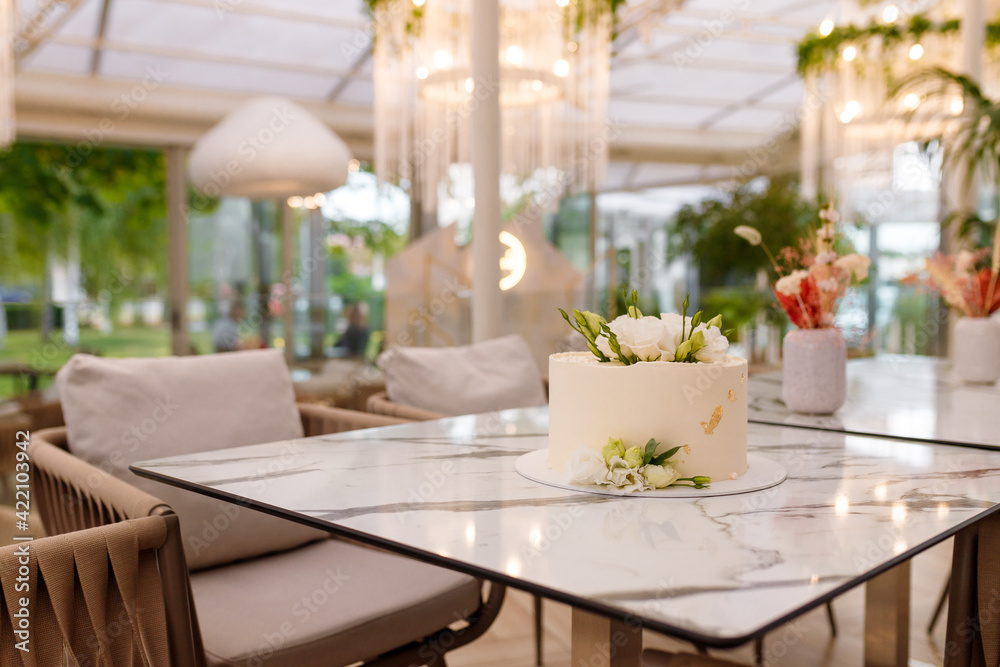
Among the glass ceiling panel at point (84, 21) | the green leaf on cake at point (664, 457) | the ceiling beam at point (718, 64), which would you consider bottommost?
the green leaf on cake at point (664, 457)

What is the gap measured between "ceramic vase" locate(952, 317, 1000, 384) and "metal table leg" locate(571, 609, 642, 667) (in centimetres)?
177

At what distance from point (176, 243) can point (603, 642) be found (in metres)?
5.38

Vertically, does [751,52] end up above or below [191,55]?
above

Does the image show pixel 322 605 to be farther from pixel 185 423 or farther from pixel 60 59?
pixel 60 59

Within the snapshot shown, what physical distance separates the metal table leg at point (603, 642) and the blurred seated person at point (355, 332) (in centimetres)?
470

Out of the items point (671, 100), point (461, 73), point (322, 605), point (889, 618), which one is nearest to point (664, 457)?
point (322, 605)

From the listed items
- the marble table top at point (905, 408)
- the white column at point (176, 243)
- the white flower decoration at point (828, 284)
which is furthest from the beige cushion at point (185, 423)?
the white column at point (176, 243)

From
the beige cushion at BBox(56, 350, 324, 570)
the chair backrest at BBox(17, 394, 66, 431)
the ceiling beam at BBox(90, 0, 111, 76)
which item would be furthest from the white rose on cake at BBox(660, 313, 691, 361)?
the ceiling beam at BBox(90, 0, 111, 76)

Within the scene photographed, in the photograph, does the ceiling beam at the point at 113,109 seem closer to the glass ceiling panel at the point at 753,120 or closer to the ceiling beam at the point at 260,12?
the ceiling beam at the point at 260,12

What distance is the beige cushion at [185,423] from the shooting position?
5.14 ft

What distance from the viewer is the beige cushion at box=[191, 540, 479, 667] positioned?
1338mm

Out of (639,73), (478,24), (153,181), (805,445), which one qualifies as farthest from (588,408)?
(153,181)

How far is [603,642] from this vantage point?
100 cm

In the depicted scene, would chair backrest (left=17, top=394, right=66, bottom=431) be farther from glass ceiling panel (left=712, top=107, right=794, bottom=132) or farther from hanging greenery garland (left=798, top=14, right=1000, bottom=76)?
glass ceiling panel (left=712, top=107, right=794, bottom=132)
